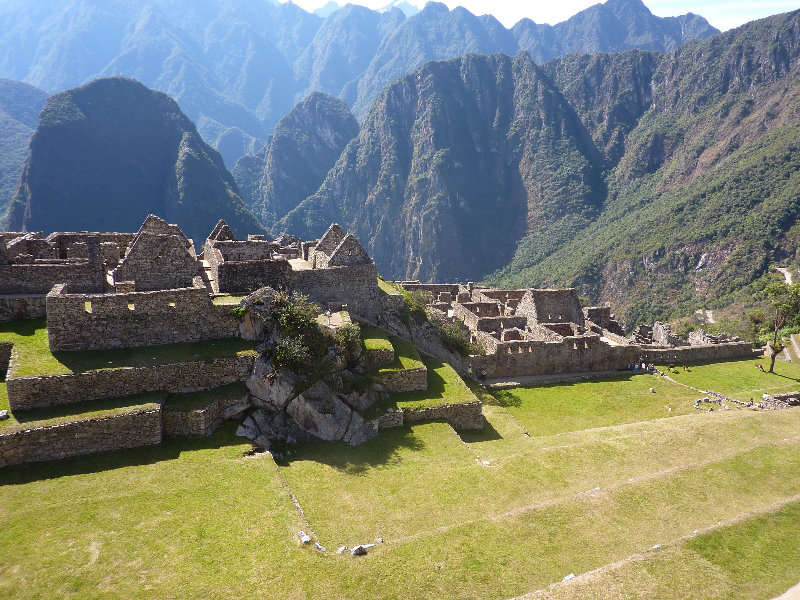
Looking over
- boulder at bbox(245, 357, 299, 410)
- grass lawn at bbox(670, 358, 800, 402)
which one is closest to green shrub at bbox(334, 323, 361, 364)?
boulder at bbox(245, 357, 299, 410)

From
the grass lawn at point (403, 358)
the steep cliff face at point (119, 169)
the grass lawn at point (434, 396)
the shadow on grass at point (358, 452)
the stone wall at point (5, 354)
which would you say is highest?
the steep cliff face at point (119, 169)

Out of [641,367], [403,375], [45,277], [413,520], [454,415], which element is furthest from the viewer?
[641,367]

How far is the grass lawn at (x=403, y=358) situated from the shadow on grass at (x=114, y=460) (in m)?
6.90

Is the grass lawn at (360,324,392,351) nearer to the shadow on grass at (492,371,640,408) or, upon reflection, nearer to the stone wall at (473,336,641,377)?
the shadow on grass at (492,371,640,408)

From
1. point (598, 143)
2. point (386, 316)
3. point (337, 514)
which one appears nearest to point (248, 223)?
point (386, 316)

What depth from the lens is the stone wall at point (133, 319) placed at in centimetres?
1580

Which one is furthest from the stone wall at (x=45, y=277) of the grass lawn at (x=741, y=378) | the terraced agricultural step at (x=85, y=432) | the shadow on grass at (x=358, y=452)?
the grass lawn at (x=741, y=378)

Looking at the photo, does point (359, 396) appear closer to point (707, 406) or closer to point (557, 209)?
point (707, 406)

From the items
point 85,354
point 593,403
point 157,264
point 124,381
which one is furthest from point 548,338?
point 85,354

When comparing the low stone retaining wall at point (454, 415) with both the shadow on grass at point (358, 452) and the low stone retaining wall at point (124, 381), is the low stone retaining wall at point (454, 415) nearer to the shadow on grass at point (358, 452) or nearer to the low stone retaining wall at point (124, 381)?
the shadow on grass at point (358, 452)

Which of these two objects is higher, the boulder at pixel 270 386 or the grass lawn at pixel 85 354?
the grass lawn at pixel 85 354

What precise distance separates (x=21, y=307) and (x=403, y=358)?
1430 centimetres

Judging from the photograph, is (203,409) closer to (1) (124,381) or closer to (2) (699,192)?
(1) (124,381)

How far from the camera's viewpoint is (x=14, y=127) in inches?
5379
